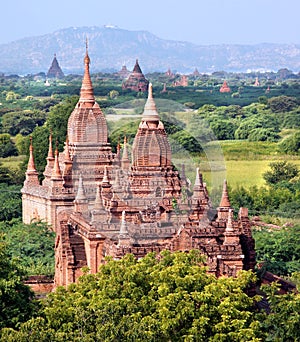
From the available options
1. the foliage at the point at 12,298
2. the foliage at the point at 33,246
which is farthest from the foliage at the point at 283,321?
the foliage at the point at 33,246

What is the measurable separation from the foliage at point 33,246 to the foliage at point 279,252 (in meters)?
7.43

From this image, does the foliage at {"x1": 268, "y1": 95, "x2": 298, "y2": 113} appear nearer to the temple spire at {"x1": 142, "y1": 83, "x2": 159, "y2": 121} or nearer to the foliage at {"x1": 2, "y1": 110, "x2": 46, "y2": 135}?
the foliage at {"x1": 2, "y1": 110, "x2": 46, "y2": 135}

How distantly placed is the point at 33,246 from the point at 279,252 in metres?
8.91

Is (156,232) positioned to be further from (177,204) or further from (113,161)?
(113,161)

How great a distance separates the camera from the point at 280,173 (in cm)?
7012

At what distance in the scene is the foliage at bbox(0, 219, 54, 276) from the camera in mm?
36881

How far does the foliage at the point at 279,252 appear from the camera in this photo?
1462 inches

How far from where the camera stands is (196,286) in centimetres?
2309

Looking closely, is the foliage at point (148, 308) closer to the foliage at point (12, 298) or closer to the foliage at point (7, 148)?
the foliage at point (12, 298)

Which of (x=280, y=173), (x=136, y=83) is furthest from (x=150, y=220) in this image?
(x=136, y=83)

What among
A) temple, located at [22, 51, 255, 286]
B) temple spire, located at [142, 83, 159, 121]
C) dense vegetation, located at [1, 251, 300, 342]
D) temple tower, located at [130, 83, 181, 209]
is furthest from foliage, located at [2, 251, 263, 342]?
temple spire, located at [142, 83, 159, 121]

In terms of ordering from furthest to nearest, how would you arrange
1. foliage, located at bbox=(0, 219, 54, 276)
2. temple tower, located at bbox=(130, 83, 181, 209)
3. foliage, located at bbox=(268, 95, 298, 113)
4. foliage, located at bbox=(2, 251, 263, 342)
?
1. foliage, located at bbox=(268, 95, 298, 113)
2. foliage, located at bbox=(0, 219, 54, 276)
3. temple tower, located at bbox=(130, 83, 181, 209)
4. foliage, located at bbox=(2, 251, 263, 342)

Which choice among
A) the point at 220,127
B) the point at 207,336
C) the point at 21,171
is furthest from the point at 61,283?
the point at 220,127

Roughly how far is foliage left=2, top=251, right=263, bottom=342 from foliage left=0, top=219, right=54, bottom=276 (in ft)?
40.8
